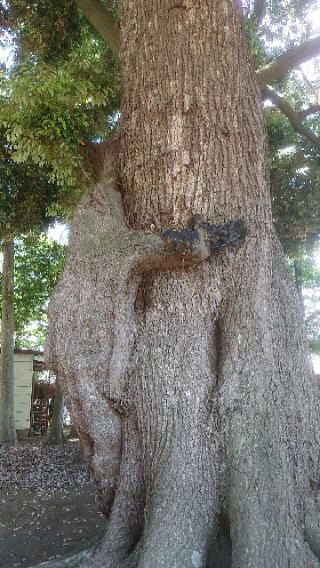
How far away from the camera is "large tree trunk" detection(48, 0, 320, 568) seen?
366 cm

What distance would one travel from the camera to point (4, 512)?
7.21 m

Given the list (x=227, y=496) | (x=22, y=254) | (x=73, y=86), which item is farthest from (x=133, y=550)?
(x=22, y=254)

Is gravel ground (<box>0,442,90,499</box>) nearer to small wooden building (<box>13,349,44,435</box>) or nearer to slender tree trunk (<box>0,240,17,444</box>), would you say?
slender tree trunk (<box>0,240,17,444</box>)

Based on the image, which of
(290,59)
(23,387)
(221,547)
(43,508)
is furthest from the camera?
(23,387)

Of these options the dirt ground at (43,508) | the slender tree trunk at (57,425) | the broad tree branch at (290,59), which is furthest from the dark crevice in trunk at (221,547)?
the slender tree trunk at (57,425)

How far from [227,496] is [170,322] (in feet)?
4.24

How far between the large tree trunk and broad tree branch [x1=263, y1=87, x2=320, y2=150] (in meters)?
3.11

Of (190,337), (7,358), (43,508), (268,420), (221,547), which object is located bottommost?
(43,508)

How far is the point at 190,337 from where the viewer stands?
4145mm

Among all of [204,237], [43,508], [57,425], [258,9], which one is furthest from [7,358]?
[204,237]

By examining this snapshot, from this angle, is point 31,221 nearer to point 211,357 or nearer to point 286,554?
point 211,357

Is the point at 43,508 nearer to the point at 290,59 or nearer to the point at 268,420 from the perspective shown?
the point at 268,420

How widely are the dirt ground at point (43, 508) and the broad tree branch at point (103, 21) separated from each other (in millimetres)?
5240

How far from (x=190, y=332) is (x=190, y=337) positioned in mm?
39
